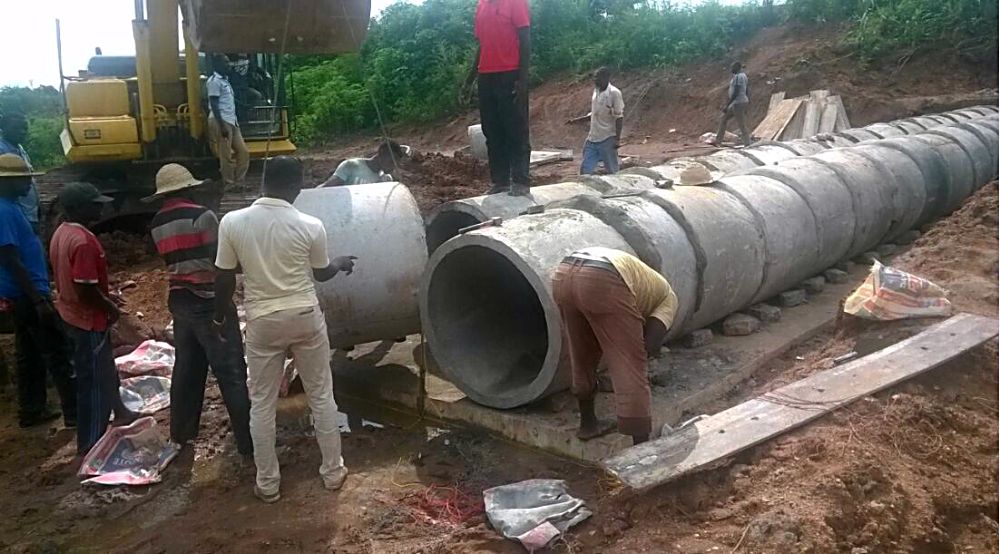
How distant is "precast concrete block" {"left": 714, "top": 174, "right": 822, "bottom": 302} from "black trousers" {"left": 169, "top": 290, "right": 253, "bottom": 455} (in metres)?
3.77

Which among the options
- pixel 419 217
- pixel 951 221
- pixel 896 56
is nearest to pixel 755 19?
pixel 896 56

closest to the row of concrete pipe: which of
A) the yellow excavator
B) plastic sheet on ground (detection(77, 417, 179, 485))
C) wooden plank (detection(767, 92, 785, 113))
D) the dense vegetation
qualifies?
plastic sheet on ground (detection(77, 417, 179, 485))

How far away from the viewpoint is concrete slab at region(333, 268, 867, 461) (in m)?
4.82

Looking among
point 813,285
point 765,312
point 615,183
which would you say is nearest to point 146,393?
point 615,183

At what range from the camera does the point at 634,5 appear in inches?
990

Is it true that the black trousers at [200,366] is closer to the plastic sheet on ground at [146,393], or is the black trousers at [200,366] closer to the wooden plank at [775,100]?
the plastic sheet on ground at [146,393]

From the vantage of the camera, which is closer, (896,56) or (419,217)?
(419,217)

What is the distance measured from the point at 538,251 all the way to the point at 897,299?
2.48m

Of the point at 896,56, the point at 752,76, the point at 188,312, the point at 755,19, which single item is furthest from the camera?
the point at 755,19

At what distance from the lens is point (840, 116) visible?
1498 centimetres

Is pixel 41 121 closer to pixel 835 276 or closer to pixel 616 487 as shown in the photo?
pixel 835 276

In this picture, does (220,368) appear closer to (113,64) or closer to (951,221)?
(951,221)

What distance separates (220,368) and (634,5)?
22916mm

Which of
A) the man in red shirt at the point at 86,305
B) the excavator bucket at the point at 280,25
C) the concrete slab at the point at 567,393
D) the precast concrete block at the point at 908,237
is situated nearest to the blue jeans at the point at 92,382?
the man in red shirt at the point at 86,305
